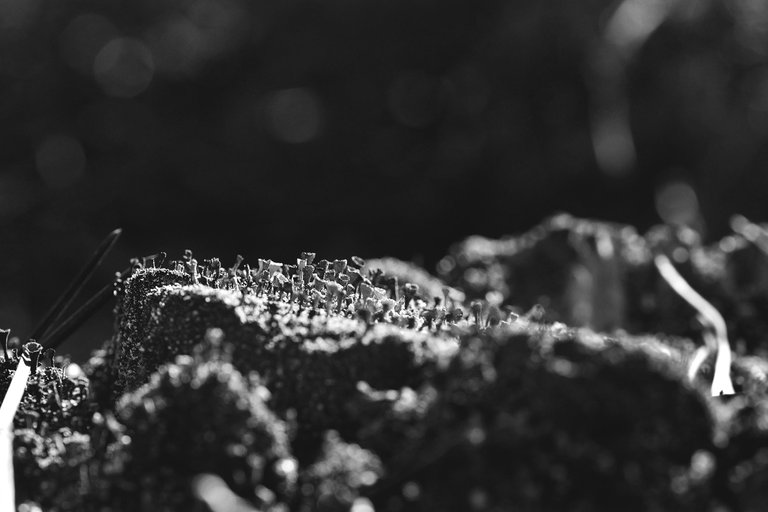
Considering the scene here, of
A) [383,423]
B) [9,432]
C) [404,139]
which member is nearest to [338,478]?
[383,423]

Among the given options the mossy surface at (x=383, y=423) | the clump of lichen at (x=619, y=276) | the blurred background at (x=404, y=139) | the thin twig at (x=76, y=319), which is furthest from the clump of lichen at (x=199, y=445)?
the blurred background at (x=404, y=139)

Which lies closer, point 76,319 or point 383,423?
point 383,423

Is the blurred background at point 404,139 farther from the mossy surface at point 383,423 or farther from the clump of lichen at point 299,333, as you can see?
the mossy surface at point 383,423

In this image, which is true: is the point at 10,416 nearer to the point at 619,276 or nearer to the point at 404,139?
the point at 619,276

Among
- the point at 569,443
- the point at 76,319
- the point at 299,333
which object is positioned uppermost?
the point at 76,319

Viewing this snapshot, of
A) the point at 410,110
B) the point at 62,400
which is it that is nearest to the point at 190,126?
the point at 410,110
